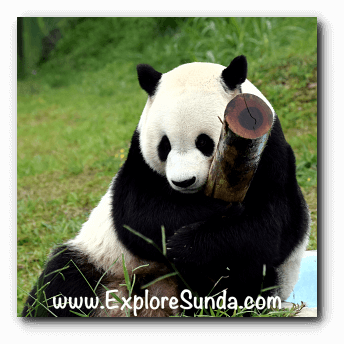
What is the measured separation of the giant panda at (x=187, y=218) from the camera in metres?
2.61

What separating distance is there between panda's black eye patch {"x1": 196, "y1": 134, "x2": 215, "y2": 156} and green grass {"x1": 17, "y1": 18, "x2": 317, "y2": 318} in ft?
7.35

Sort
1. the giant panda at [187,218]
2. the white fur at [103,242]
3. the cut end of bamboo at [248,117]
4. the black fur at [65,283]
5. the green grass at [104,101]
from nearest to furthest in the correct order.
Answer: the cut end of bamboo at [248,117] → the giant panda at [187,218] → the black fur at [65,283] → the white fur at [103,242] → the green grass at [104,101]

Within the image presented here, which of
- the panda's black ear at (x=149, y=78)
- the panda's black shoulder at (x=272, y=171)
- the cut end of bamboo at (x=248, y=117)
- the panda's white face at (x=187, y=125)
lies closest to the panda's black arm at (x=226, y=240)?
the panda's black shoulder at (x=272, y=171)

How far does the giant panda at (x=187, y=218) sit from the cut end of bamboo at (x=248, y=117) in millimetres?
472

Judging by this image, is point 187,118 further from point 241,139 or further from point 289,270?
point 289,270

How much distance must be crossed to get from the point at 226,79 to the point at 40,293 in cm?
213

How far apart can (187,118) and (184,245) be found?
86 centimetres

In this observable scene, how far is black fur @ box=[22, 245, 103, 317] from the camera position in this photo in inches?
116

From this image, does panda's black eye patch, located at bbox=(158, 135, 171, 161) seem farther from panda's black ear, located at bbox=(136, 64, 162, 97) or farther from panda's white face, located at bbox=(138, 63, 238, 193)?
panda's black ear, located at bbox=(136, 64, 162, 97)

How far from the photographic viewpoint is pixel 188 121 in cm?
255

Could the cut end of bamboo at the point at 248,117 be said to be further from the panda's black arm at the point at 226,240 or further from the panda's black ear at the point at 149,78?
the panda's black ear at the point at 149,78

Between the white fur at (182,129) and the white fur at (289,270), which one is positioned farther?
the white fur at (289,270)

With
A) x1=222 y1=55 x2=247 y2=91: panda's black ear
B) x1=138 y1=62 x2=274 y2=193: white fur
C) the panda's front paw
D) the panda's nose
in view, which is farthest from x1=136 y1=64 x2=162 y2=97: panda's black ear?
the panda's front paw

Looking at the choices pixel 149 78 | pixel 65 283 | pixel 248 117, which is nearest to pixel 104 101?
pixel 149 78
